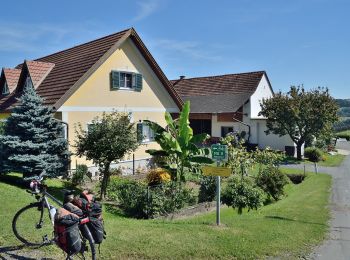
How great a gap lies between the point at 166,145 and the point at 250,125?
20740mm

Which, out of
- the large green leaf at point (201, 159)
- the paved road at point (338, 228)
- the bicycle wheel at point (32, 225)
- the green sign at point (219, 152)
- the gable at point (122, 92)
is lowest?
the paved road at point (338, 228)

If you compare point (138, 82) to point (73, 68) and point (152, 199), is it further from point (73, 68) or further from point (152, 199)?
point (152, 199)

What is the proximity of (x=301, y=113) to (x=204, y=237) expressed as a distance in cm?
2334

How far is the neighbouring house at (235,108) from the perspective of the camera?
114 ft

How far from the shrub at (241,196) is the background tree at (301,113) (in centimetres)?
1565

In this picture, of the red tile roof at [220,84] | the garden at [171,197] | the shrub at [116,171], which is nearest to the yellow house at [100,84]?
the shrub at [116,171]

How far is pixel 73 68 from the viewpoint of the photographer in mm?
21016

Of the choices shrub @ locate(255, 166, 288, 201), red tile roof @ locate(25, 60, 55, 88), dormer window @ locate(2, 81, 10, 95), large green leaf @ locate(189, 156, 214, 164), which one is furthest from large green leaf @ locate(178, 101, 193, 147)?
dormer window @ locate(2, 81, 10, 95)

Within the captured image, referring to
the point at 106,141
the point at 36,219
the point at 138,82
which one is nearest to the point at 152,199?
the point at 106,141

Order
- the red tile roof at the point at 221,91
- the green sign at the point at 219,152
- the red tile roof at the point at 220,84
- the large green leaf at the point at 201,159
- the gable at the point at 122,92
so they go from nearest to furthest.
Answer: the green sign at the point at 219,152 < the large green leaf at the point at 201,159 < the gable at the point at 122,92 < the red tile roof at the point at 221,91 < the red tile roof at the point at 220,84

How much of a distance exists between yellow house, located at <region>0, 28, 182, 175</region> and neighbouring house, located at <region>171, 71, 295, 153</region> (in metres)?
11.6

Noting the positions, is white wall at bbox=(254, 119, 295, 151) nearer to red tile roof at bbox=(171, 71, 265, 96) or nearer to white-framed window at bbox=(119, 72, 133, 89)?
red tile roof at bbox=(171, 71, 265, 96)

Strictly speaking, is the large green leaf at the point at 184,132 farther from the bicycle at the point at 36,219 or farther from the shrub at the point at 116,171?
the bicycle at the point at 36,219

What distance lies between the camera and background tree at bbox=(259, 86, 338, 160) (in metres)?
29.4
